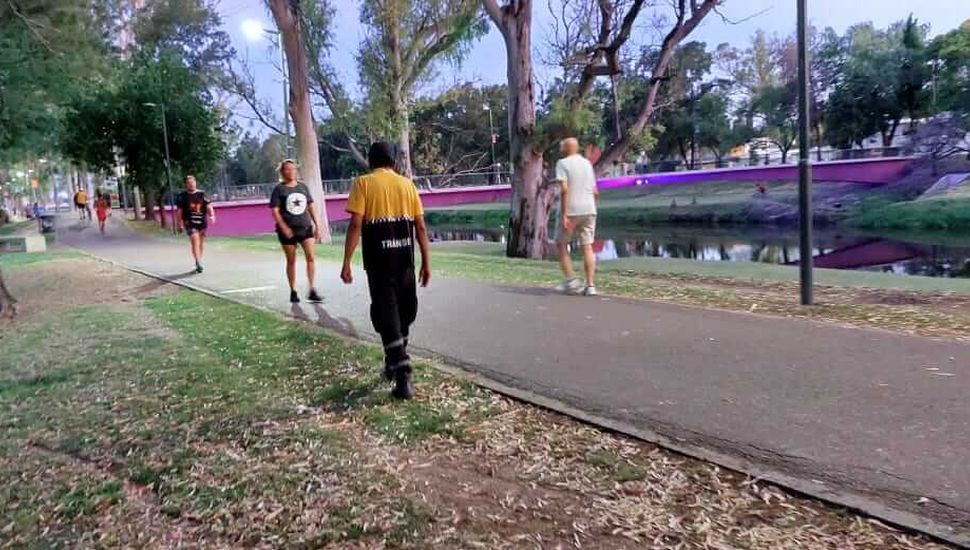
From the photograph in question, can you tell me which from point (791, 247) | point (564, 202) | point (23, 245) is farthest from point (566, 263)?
point (791, 247)

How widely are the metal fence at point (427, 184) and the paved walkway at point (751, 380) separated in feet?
141

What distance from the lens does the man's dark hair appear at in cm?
539

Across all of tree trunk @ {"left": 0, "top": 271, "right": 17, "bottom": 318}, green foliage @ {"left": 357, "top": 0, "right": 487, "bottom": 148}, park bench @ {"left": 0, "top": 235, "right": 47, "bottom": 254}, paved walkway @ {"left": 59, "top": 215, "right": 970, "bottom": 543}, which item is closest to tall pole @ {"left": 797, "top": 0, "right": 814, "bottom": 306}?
paved walkway @ {"left": 59, "top": 215, "right": 970, "bottom": 543}

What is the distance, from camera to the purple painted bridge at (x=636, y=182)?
40.5m

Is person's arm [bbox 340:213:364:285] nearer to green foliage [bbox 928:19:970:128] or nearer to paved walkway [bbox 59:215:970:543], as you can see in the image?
paved walkway [bbox 59:215:970:543]

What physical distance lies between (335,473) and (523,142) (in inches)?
636

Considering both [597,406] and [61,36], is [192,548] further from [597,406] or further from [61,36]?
[61,36]

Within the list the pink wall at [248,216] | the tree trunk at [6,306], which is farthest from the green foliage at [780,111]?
the tree trunk at [6,306]

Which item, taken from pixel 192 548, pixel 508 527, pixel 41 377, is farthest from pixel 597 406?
pixel 41 377

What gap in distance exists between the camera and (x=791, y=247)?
1164 inches

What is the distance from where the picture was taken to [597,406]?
495cm

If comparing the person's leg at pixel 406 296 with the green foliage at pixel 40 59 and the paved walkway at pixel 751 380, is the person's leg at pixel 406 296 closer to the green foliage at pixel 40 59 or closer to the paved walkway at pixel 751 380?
the paved walkway at pixel 751 380

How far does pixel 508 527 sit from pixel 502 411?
1609 millimetres

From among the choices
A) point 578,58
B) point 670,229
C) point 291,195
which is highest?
point 578,58
